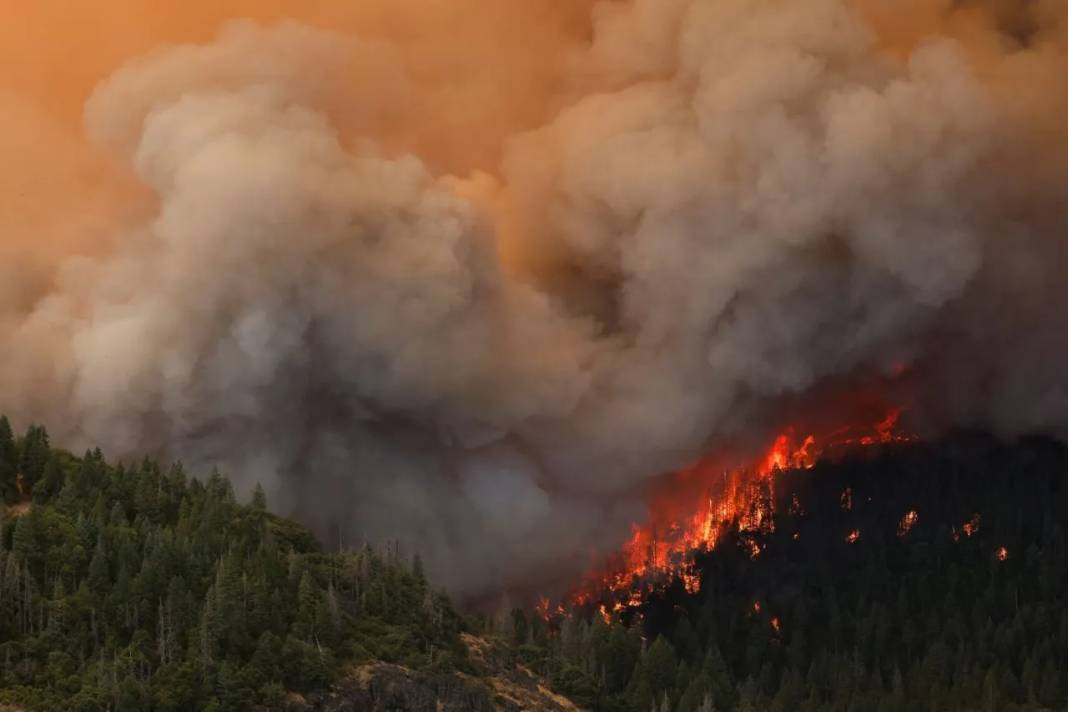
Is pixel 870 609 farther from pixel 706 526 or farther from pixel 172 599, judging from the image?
pixel 172 599

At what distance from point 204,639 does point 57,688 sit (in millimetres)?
5418

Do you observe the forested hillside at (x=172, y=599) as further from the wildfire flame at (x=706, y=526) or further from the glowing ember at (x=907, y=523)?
the glowing ember at (x=907, y=523)

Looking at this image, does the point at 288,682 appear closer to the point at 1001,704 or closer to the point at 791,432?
the point at 1001,704

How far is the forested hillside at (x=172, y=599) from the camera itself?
7812cm

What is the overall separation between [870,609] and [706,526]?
9.41m

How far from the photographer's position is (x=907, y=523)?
393 feet

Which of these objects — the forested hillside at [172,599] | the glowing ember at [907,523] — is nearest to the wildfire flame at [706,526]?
the glowing ember at [907,523]

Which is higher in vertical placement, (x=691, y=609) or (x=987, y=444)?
(x=987, y=444)

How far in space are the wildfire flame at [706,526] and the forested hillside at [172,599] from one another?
20874 millimetres

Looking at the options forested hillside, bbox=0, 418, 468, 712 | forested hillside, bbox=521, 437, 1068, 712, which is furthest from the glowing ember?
forested hillside, bbox=0, 418, 468, 712

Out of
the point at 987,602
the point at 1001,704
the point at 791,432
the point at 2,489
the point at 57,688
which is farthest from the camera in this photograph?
the point at 791,432

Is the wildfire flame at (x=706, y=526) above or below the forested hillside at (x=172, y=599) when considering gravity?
above

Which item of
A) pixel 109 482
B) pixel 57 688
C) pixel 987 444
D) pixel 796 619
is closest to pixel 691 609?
pixel 796 619

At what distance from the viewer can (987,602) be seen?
111 meters
